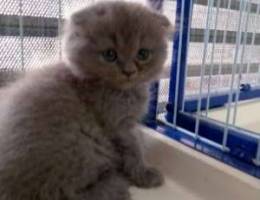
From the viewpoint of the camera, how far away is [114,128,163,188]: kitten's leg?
0.90 m

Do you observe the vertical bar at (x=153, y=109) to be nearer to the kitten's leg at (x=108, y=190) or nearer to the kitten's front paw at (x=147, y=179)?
the kitten's front paw at (x=147, y=179)

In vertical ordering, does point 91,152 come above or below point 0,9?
below

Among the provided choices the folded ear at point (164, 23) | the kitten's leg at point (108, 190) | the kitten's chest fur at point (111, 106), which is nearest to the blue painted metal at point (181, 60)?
the folded ear at point (164, 23)

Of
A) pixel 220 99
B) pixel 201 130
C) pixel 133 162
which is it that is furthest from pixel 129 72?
pixel 220 99

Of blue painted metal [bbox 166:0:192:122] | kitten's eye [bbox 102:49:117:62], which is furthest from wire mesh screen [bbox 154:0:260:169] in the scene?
kitten's eye [bbox 102:49:117:62]

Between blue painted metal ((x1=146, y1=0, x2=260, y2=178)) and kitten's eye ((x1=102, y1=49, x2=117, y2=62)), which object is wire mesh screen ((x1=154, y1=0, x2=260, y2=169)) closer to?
blue painted metal ((x1=146, y1=0, x2=260, y2=178))

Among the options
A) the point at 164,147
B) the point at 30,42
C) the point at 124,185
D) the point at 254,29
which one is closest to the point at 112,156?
the point at 124,185

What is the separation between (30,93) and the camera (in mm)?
804

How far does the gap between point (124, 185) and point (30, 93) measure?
32 cm

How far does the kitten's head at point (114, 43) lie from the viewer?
31.8 inches

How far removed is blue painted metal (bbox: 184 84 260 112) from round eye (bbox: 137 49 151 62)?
1.09 feet

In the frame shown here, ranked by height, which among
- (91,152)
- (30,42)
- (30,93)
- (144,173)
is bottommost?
(144,173)

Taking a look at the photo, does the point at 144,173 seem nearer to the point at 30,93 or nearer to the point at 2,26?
the point at 30,93

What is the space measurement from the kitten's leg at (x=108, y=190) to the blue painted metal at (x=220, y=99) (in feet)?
1.29
